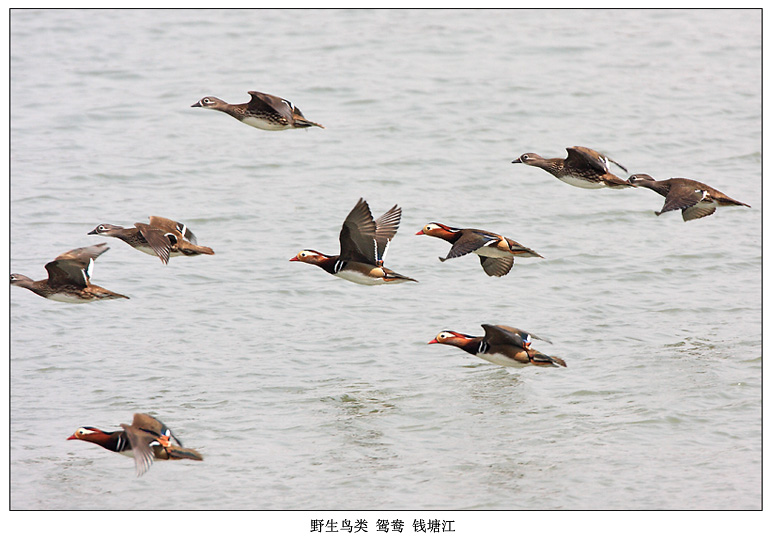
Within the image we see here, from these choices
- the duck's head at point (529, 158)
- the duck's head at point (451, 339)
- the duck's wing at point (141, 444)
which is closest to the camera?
the duck's wing at point (141, 444)

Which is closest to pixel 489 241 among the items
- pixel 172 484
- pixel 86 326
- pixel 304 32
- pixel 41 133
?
pixel 172 484

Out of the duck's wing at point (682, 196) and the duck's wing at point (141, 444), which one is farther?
the duck's wing at point (682, 196)

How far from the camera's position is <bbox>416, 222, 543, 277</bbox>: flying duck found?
10.9 m

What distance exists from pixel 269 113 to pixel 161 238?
7.38 ft

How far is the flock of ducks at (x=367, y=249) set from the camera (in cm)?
1047

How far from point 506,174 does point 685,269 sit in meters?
4.21

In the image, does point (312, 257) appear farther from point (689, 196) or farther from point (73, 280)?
point (689, 196)

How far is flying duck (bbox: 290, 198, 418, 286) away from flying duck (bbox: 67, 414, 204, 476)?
2569 millimetres

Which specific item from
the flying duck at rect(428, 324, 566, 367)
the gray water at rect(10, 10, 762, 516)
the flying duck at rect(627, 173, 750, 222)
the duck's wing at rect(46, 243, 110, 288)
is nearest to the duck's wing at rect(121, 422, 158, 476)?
the gray water at rect(10, 10, 762, 516)

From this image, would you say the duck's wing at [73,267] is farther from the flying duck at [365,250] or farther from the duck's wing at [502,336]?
the duck's wing at [502,336]

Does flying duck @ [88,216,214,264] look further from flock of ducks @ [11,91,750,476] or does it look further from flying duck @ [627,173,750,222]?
flying duck @ [627,173,750,222]

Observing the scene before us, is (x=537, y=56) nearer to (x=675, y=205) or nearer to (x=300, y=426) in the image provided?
(x=675, y=205)

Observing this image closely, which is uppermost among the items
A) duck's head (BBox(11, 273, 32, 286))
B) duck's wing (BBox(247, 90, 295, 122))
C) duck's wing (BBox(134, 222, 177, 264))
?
duck's wing (BBox(247, 90, 295, 122))

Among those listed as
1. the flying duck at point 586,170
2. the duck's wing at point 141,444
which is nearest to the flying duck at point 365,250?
the flying duck at point 586,170
